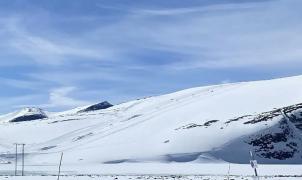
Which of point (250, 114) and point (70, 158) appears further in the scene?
point (250, 114)

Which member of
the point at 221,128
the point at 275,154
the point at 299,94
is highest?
the point at 299,94

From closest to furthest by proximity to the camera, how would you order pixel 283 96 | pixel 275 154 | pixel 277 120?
pixel 275 154
pixel 277 120
pixel 283 96

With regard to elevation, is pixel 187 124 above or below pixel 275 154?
above

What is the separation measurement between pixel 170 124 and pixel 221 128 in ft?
114

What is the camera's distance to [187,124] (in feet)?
618

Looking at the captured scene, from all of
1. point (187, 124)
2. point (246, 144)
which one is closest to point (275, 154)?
point (246, 144)

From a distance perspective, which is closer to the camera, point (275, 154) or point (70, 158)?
point (275, 154)

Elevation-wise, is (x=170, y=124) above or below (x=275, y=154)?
above

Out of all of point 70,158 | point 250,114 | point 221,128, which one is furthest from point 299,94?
point 70,158

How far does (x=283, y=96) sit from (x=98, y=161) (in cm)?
7831

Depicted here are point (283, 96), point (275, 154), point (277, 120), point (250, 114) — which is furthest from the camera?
point (283, 96)

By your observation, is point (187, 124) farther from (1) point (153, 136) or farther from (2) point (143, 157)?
(2) point (143, 157)

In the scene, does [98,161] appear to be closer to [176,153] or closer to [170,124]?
[176,153]

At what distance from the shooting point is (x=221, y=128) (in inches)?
6580
